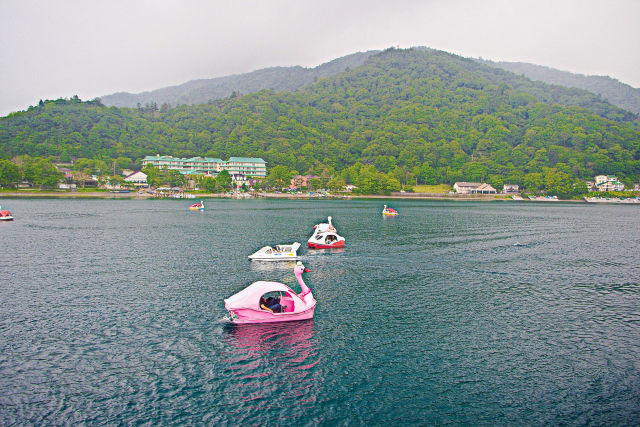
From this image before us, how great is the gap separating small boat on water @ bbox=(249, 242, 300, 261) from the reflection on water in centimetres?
1899

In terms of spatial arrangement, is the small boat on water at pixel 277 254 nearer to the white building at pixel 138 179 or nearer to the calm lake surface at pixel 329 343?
the calm lake surface at pixel 329 343

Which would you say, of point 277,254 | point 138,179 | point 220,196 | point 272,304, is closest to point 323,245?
point 277,254

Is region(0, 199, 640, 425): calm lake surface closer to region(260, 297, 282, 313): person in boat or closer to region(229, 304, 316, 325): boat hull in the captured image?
region(229, 304, 316, 325): boat hull

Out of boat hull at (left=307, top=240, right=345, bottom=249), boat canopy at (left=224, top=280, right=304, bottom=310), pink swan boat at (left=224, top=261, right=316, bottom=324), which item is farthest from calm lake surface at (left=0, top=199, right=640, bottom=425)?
boat hull at (left=307, top=240, right=345, bottom=249)

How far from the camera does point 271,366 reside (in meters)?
19.0

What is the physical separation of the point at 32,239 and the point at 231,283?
37.6 meters

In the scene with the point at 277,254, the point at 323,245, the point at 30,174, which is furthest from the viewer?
the point at 30,174

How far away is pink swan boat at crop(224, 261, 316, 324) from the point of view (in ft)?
77.9

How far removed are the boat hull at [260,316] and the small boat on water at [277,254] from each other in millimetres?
18834

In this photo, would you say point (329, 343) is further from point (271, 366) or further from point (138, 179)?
point (138, 179)

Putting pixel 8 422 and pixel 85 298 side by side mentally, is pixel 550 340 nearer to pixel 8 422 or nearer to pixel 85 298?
pixel 8 422

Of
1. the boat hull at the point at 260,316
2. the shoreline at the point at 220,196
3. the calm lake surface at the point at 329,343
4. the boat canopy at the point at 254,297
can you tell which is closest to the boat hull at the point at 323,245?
the calm lake surface at the point at 329,343

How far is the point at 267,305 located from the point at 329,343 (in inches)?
209

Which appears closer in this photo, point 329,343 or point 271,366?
point 271,366
